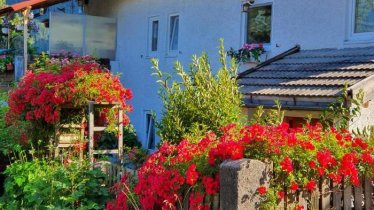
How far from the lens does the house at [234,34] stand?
881cm

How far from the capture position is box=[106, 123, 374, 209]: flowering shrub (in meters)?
4.61

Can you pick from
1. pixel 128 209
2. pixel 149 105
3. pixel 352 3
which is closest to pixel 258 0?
pixel 352 3

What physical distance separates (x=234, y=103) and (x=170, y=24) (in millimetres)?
7888

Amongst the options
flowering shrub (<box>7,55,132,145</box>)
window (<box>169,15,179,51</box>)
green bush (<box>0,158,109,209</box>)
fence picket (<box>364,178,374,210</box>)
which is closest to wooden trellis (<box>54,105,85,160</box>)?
flowering shrub (<box>7,55,132,145</box>)

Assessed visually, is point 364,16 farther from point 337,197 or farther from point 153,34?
point 153,34

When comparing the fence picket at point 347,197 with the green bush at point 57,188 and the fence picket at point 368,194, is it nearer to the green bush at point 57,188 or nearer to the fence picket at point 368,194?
the fence picket at point 368,194

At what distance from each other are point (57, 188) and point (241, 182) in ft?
10.1

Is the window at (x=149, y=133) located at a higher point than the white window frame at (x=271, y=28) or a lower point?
lower

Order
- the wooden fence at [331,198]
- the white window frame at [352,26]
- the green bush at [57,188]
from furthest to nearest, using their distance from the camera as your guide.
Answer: the white window frame at [352,26], the green bush at [57,188], the wooden fence at [331,198]

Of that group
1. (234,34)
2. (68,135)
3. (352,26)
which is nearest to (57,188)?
(68,135)

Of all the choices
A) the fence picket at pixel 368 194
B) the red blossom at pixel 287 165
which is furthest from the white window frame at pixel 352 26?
the red blossom at pixel 287 165

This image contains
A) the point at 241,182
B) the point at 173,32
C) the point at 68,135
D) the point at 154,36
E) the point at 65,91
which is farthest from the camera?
the point at 154,36

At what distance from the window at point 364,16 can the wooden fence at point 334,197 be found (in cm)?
442

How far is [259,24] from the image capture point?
11031 mm
